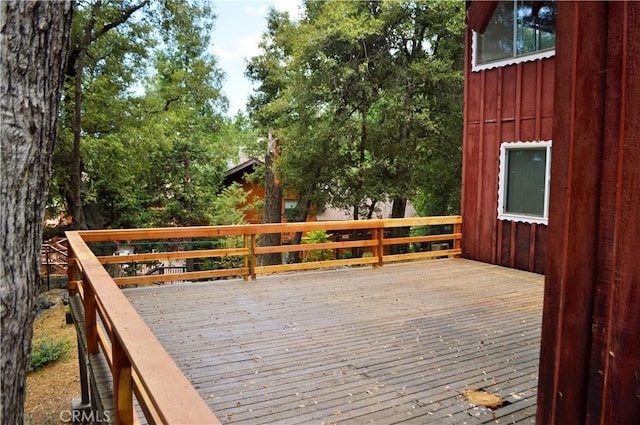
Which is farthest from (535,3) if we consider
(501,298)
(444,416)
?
(444,416)

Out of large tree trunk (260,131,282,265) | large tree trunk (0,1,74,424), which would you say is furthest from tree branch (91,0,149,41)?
large tree trunk (0,1,74,424)

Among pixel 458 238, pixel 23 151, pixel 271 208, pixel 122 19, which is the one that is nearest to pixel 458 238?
pixel 458 238

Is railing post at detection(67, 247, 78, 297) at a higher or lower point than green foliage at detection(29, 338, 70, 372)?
higher

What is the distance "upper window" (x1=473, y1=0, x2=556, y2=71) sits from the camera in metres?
6.22

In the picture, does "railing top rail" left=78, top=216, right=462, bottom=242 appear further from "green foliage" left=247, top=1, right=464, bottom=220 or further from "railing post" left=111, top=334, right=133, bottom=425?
"green foliage" left=247, top=1, right=464, bottom=220

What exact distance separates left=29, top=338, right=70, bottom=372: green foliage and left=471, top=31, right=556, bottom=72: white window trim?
858cm

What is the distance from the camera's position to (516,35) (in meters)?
6.58

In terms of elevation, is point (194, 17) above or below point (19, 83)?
above

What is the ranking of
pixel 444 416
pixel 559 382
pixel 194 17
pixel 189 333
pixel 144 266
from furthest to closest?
1. pixel 144 266
2. pixel 194 17
3. pixel 189 333
4. pixel 444 416
5. pixel 559 382

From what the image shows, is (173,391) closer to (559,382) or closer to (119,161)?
(559,382)

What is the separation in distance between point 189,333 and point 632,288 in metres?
3.37

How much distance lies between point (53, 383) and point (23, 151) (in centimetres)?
712

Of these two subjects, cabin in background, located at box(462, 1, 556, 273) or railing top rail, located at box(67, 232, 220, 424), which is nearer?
railing top rail, located at box(67, 232, 220, 424)

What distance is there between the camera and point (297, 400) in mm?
2783
